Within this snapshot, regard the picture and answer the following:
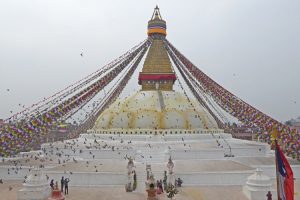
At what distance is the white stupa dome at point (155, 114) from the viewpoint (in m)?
21.7

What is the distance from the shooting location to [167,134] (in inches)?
825

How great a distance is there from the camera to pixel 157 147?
63.0ft

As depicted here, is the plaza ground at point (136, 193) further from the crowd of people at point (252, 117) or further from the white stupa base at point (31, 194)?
the crowd of people at point (252, 117)

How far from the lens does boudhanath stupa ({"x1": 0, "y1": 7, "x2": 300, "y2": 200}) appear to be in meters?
14.6

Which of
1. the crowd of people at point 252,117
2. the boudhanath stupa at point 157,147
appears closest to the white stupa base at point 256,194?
the boudhanath stupa at point 157,147

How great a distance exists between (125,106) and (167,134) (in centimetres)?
391

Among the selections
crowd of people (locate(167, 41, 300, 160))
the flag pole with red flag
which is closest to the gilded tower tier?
crowd of people (locate(167, 41, 300, 160))

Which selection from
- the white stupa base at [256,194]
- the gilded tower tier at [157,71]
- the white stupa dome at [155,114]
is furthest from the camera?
the gilded tower tier at [157,71]

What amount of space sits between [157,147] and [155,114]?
320cm

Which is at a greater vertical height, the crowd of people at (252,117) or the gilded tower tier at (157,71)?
the gilded tower tier at (157,71)

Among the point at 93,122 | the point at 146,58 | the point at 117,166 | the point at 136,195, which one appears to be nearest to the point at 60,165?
the point at 117,166

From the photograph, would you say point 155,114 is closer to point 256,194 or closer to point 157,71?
point 157,71

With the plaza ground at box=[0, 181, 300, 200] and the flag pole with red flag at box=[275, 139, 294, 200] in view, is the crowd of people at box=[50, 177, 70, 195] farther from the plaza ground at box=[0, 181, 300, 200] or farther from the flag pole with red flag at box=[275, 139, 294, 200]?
the flag pole with red flag at box=[275, 139, 294, 200]

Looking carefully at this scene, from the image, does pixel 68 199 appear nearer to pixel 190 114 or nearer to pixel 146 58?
pixel 190 114
